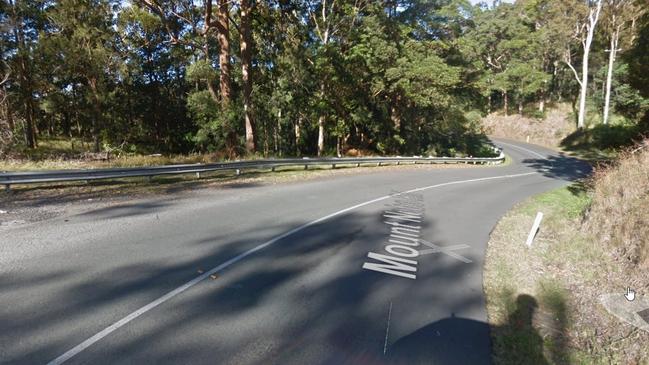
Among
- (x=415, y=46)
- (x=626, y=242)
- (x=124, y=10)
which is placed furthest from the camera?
(x=415, y=46)

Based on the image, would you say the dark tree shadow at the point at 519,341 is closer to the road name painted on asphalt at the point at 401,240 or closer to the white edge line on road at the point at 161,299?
the road name painted on asphalt at the point at 401,240

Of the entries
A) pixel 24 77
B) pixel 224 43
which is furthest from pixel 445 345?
pixel 24 77

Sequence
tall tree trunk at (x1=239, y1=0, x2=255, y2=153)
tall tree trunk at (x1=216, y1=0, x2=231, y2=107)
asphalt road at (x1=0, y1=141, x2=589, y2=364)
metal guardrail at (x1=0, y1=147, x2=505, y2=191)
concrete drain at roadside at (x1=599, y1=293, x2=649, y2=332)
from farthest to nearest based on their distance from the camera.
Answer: tall tree trunk at (x1=239, y1=0, x2=255, y2=153)
tall tree trunk at (x1=216, y1=0, x2=231, y2=107)
metal guardrail at (x1=0, y1=147, x2=505, y2=191)
concrete drain at roadside at (x1=599, y1=293, x2=649, y2=332)
asphalt road at (x1=0, y1=141, x2=589, y2=364)

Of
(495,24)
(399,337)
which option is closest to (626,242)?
(399,337)

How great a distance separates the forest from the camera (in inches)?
794

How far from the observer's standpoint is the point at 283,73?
24.3 meters

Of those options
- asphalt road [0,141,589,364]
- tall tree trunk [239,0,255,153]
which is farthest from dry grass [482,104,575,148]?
asphalt road [0,141,589,364]

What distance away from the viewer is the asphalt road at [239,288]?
3600 mm

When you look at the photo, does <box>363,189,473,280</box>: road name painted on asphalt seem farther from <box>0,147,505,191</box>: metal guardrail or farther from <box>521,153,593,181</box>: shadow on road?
<box>521,153,593,181</box>: shadow on road

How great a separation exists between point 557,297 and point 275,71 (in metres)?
24.4

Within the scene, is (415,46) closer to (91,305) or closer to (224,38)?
(224,38)

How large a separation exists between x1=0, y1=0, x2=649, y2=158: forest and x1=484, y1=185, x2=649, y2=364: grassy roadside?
47.1ft

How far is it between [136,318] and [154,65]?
38.9 m

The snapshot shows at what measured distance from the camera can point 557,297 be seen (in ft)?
18.3
